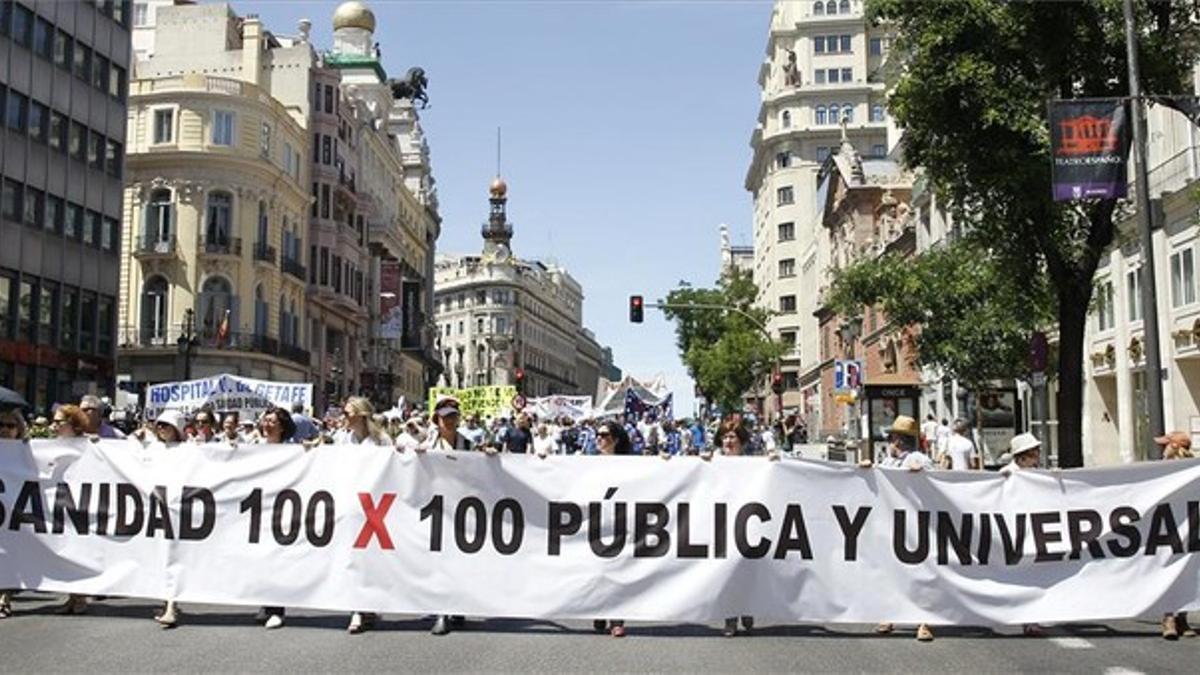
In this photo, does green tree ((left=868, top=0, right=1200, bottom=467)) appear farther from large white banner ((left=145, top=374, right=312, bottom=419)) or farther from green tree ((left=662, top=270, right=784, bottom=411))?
green tree ((left=662, top=270, right=784, bottom=411))

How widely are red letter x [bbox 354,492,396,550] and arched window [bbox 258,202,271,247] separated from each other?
160 ft

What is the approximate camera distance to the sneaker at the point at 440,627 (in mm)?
9211

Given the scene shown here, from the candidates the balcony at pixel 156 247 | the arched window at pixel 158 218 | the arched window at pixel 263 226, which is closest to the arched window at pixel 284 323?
the arched window at pixel 263 226

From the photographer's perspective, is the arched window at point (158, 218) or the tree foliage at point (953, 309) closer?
the tree foliage at point (953, 309)

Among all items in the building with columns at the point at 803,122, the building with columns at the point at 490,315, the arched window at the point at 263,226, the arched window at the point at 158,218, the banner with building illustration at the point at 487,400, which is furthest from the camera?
the building with columns at the point at 490,315

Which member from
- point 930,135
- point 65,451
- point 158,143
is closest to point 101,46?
point 158,143

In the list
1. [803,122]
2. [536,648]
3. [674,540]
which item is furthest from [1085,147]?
[803,122]

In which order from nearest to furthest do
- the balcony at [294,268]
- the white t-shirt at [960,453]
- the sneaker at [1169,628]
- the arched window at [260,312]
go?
the sneaker at [1169,628], the white t-shirt at [960,453], the arched window at [260,312], the balcony at [294,268]

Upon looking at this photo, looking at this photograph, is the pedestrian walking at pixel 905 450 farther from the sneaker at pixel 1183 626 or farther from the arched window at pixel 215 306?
the arched window at pixel 215 306

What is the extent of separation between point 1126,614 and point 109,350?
4419 centimetres

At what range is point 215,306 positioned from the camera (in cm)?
5453

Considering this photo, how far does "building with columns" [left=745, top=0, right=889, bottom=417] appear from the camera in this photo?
10075 centimetres

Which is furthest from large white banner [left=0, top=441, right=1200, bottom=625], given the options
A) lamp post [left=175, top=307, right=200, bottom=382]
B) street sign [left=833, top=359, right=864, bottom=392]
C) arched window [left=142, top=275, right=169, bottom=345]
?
arched window [left=142, top=275, right=169, bottom=345]

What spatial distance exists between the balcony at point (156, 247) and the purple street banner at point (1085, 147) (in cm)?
4580
